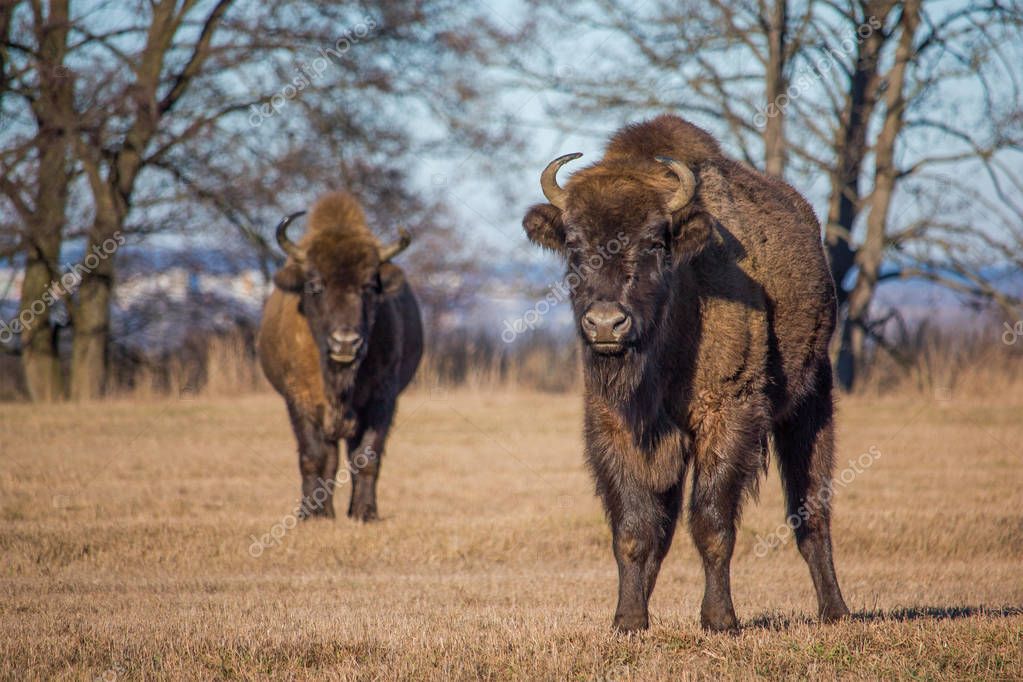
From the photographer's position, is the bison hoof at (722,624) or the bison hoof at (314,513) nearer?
the bison hoof at (722,624)

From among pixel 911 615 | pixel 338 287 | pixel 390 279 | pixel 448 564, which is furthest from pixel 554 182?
pixel 390 279

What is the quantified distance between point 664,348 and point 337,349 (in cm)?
501

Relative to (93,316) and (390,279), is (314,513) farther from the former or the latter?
(93,316)

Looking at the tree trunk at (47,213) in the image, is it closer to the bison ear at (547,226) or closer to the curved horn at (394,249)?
the curved horn at (394,249)

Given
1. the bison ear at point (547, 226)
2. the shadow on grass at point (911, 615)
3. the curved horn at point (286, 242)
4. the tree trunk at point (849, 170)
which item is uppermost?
the tree trunk at point (849, 170)

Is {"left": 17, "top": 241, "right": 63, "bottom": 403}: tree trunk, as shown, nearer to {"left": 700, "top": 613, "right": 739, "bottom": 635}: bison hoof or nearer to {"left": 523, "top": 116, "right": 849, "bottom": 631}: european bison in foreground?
{"left": 523, "top": 116, "right": 849, "bottom": 631}: european bison in foreground

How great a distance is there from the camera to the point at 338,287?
1105cm

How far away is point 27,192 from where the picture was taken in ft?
69.4

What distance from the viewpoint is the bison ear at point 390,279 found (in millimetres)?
11695

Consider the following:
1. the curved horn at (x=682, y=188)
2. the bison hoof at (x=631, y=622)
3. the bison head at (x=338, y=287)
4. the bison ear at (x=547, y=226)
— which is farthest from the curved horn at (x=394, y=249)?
the bison hoof at (x=631, y=622)

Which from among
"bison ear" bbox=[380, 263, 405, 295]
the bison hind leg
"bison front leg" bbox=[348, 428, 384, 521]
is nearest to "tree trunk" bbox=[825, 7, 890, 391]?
"bison ear" bbox=[380, 263, 405, 295]

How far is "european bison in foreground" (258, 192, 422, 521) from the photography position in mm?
11062

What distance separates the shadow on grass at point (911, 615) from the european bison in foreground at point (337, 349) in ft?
17.1

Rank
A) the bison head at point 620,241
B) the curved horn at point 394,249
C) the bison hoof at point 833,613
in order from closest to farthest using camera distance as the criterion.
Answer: the bison head at point 620,241 < the bison hoof at point 833,613 < the curved horn at point 394,249
